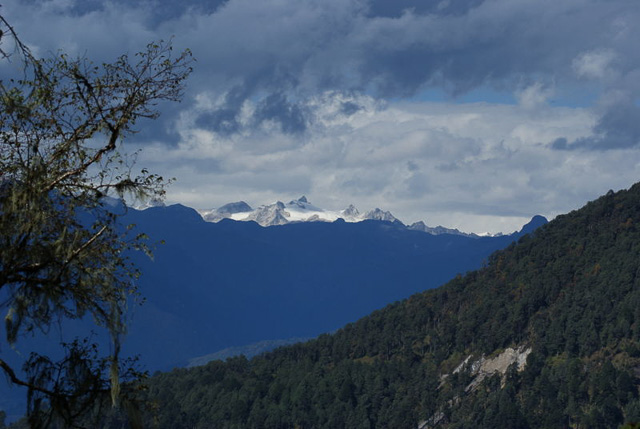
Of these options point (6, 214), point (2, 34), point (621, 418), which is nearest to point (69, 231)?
point (6, 214)

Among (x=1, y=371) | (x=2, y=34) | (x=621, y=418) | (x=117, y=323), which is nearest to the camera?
(x=2, y=34)

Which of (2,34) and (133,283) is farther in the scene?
(133,283)

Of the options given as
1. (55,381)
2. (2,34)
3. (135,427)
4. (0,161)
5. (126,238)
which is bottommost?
(135,427)

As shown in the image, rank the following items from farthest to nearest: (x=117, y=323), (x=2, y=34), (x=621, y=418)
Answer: (x=621, y=418) → (x=117, y=323) → (x=2, y=34)

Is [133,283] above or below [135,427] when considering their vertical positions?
above

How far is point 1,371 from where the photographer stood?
1492 centimetres

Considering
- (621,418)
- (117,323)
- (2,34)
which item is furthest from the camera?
(621,418)

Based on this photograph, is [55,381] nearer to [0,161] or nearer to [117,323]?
[117,323]

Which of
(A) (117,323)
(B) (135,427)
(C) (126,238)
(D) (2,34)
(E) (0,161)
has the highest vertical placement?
(D) (2,34)

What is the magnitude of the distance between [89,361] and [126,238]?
2.80m

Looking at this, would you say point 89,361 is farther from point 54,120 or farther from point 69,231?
point 54,120

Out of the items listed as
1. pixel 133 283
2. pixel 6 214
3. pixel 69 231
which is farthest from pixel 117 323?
pixel 6 214

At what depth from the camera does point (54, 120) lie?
15.9 meters

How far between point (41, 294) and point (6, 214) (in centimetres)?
179
